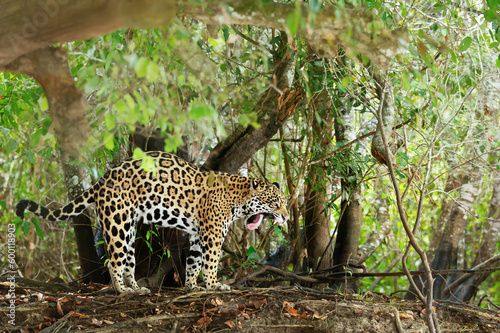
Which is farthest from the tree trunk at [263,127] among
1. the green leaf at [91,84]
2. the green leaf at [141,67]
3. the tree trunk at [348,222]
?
the green leaf at [141,67]

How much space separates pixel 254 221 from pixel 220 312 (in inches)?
51.5

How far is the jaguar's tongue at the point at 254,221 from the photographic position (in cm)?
587

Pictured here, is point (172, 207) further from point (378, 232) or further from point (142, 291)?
point (378, 232)

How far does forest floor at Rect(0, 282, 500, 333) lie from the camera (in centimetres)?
458

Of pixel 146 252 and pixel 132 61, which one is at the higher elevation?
pixel 132 61

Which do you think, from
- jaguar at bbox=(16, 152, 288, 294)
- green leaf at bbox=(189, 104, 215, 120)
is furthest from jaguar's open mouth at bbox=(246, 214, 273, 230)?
green leaf at bbox=(189, 104, 215, 120)

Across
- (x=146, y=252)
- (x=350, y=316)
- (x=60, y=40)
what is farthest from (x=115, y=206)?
(x=60, y=40)

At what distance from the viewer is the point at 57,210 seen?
516 centimetres

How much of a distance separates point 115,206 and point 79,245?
1447mm

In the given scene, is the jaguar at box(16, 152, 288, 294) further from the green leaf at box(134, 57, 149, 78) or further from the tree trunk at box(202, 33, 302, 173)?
the green leaf at box(134, 57, 149, 78)

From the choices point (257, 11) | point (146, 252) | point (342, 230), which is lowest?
point (146, 252)

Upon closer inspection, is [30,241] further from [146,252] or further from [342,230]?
[342,230]

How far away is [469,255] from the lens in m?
11.4

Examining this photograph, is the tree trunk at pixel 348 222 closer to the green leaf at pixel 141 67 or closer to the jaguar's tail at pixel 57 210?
the jaguar's tail at pixel 57 210
